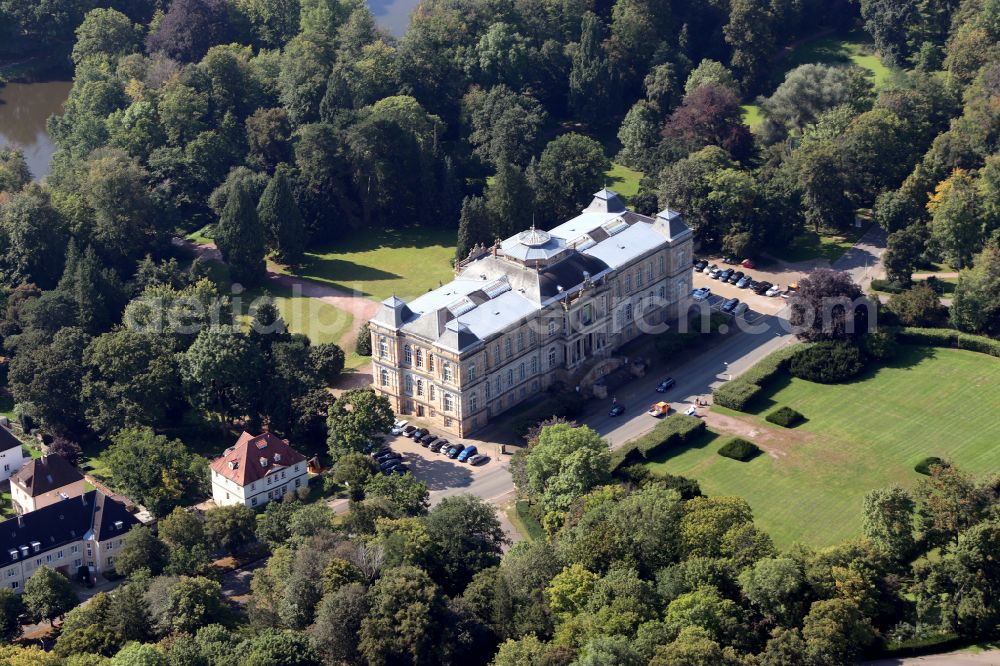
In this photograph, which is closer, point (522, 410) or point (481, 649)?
point (481, 649)

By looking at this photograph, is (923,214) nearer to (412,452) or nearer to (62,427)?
(412,452)

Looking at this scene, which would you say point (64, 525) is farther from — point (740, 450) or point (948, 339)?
point (948, 339)

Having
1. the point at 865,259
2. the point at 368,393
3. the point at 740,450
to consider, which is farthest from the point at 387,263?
the point at 740,450

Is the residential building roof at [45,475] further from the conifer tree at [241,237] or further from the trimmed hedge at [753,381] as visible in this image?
the trimmed hedge at [753,381]

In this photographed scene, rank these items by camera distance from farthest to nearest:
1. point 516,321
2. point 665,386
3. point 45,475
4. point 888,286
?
point 888,286 < point 665,386 < point 516,321 < point 45,475

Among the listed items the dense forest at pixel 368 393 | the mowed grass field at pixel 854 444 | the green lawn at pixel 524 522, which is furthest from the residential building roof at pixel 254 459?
the mowed grass field at pixel 854 444

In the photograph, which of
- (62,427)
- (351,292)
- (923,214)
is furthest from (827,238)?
(62,427)
